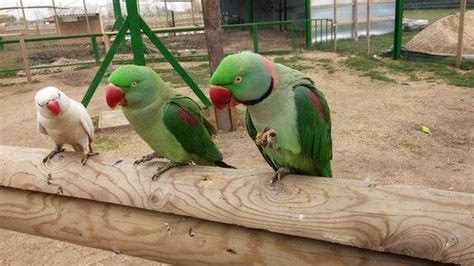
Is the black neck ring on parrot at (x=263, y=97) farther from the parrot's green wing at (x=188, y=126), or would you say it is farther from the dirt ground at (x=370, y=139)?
the dirt ground at (x=370, y=139)

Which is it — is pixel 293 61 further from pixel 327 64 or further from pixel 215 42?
pixel 215 42

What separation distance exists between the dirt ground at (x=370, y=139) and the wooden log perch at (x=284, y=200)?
1.42 m

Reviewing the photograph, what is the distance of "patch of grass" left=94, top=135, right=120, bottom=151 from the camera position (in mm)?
5352

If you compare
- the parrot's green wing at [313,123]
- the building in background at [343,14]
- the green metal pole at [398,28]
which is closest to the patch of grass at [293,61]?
the building in background at [343,14]

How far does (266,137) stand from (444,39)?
9.96 meters

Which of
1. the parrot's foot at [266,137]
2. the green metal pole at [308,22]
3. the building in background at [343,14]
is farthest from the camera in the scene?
the building in background at [343,14]

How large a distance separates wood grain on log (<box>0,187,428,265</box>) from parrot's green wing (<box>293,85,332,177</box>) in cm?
50

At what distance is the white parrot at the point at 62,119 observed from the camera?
2.32 m

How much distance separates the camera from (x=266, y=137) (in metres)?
1.67

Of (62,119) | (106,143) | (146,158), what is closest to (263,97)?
(146,158)

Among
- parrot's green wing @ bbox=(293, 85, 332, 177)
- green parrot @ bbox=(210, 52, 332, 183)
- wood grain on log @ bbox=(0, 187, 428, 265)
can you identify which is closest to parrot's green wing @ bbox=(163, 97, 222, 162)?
green parrot @ bbox=(210, 52, 332, 183)

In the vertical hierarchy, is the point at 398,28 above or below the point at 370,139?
above

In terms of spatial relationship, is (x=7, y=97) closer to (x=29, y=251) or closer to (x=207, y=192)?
(x=29, y=251)

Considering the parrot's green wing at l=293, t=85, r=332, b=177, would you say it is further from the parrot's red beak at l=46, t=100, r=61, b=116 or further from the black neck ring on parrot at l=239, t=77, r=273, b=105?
the parrot's red beak at l=46, t=100, r=61, b=116
